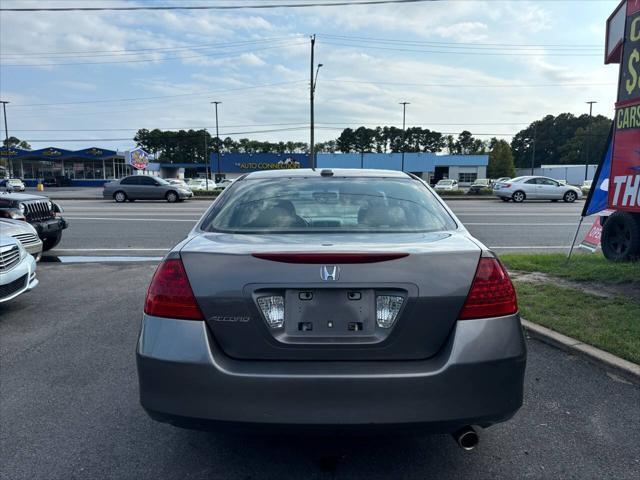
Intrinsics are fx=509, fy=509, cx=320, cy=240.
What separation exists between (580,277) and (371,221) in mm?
5068

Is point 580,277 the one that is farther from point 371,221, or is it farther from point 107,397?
point 107,397

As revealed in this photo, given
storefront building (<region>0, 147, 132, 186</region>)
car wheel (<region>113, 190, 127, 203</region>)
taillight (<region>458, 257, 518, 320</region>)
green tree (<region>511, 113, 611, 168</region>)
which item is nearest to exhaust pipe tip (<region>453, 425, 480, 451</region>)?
taillight (<region>458, 257, 518, 320</region>)

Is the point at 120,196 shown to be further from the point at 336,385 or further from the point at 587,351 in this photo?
the point at 336,385

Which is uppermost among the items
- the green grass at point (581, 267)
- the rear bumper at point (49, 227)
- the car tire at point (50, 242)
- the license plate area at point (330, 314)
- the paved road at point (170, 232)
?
the license plate area at point (330, 314)

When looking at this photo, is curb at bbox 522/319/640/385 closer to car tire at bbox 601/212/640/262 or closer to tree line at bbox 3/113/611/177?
car tire at bbox 601/212/640/262

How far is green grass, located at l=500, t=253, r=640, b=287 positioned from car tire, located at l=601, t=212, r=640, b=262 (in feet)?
0.55

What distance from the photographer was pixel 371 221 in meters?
3.07

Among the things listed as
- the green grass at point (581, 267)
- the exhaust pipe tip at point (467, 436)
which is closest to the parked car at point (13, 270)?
the exhaust pipe tip at point (467, 436)

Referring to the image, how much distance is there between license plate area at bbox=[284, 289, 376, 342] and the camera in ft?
7.47

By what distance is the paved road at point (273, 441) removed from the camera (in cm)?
271

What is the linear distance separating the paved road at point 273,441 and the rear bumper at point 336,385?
492mm

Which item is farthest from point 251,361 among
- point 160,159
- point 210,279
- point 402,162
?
point 160,159

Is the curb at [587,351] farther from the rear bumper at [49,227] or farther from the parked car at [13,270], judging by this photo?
the rear bumper at [49,227]

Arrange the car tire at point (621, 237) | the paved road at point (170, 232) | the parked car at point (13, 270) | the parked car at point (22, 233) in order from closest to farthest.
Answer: the parked car at point (13, 270)
the parked car at point (22, 233)
the car tire at point (621, 237)
the paved road at point (170, 232)
